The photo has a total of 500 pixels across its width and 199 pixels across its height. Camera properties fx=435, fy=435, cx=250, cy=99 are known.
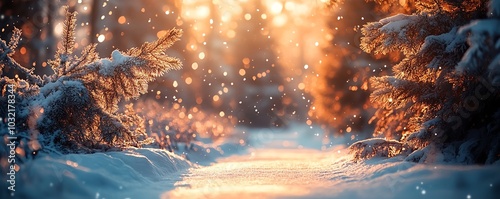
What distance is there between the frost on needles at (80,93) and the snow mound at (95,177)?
0.57m

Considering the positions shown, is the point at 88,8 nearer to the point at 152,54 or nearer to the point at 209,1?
the point at 209,1

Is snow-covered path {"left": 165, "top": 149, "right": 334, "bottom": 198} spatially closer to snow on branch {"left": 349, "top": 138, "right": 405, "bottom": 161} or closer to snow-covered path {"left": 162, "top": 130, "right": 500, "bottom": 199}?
snow-covered path {"left": 162, "top": 130, "right": 500, "bottom": 199}

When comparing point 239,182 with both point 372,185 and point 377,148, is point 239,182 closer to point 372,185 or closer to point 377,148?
point 372,185

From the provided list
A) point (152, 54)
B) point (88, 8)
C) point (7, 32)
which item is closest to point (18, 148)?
point (152, 54)

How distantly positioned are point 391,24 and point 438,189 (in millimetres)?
2924

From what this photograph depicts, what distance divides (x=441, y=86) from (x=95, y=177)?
17.2 feet

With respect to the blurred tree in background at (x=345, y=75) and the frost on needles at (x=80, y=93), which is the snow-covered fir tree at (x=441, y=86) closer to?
the frost on needles at (x=80, y=93)

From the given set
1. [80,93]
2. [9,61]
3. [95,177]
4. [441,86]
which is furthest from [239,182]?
[9,61]

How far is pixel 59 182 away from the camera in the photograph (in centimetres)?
487

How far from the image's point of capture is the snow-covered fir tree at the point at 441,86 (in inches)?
251

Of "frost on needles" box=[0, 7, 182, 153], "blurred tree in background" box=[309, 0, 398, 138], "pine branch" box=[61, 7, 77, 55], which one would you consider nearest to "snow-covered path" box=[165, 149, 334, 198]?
"frost on needles" box=[0, 7, 182, 153]

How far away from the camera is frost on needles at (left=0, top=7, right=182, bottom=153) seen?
684 cm

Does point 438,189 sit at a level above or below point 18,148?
below

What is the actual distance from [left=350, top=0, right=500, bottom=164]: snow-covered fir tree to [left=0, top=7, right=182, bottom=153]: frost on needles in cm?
379
